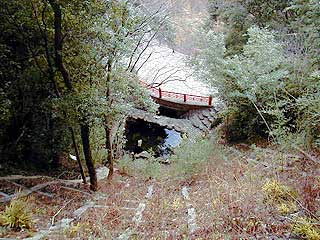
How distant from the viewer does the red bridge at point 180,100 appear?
15.9 m

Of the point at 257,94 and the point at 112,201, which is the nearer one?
the point at 112,201

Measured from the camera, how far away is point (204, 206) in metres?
4.84

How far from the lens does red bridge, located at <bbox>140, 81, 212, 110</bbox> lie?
52.3 ft

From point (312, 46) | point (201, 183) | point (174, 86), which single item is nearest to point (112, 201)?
point (201, 183)

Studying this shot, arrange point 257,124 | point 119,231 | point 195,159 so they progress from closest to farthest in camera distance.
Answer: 1. point 119,231
2. point 195,159
3. point 257,124

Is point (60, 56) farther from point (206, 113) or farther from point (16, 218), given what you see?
point (206, 113)

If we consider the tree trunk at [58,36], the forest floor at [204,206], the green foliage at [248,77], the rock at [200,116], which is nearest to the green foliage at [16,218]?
the forest floor at [204,206]

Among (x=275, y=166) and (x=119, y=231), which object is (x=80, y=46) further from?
(x=275, y=166)

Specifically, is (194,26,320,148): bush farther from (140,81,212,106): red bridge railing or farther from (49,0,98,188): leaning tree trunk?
(140,81,212,106): red bridge railing

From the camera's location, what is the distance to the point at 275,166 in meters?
6.24

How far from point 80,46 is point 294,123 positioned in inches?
206

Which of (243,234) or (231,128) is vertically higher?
(231,128)

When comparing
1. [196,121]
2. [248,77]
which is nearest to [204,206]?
[248,77]

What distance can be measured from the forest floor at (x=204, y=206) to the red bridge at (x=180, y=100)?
8300 millimetres
